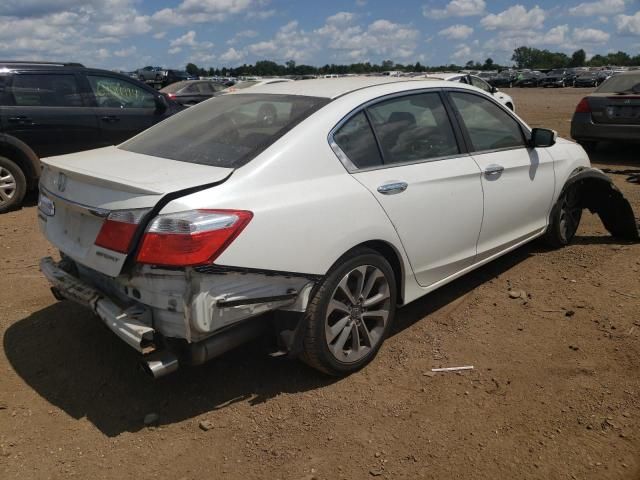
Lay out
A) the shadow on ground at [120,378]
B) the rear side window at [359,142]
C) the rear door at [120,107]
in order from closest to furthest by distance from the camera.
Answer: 1. the shadow on ground at [120,378]
2. the rear side window at [359,142]
3. the rear door at [120,107]

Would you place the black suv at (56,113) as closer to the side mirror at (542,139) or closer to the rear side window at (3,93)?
the rear side window at (3,93)

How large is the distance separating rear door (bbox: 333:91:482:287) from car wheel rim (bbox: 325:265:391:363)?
0.33m

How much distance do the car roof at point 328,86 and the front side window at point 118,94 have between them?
4.86 m

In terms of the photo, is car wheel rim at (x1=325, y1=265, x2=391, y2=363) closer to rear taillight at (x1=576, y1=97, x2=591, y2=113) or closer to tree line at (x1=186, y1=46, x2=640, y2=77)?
rear taillight at (x1=576, y1=97, x2=591, y2=113)

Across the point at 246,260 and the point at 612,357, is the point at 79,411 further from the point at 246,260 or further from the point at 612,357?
the point at 612,357

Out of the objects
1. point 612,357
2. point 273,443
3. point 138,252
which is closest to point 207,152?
point 138,252

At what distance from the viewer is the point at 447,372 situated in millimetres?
3432

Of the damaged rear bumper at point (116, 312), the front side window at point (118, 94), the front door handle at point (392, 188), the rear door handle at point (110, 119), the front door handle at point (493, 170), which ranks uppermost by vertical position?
the front side window at point (118, 94)

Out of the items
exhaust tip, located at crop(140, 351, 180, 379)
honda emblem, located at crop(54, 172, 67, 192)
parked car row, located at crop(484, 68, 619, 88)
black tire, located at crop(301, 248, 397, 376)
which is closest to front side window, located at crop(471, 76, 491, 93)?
black tire, located at crop(301, 248, 397, 376)

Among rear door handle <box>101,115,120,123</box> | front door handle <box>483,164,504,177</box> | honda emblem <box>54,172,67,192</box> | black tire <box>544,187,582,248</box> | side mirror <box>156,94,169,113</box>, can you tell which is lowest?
black tire <box>544,187,582,248</box>

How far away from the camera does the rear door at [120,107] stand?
8.07m

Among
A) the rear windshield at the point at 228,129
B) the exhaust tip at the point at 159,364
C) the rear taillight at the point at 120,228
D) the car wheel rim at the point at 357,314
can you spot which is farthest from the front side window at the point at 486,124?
the exhaust tip at the point at 159,364

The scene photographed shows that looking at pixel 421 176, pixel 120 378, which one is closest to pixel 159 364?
pixel 120 378

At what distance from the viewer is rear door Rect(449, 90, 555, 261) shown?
4.11m
